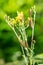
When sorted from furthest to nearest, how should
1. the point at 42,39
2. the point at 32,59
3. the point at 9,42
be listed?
the point at 9,42, the point at 42,39, the point at 32,59

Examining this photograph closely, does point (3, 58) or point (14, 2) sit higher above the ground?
point (14, 2)

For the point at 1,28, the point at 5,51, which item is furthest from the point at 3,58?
the point at 1,28

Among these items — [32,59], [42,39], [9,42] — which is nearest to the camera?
[32,59]

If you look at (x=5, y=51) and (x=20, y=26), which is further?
(x=5, y=51)

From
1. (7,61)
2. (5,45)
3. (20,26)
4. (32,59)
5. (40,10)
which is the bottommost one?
(32,59)

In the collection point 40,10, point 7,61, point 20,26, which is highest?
point 40,10

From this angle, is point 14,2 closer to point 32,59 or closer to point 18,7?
point 18,7

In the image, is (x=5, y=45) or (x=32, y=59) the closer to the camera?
(x=32, y=59)

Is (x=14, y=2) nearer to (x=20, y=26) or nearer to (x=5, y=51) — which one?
(x=5, y=51)

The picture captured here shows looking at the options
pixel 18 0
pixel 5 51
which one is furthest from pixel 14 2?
pixel 5 51
